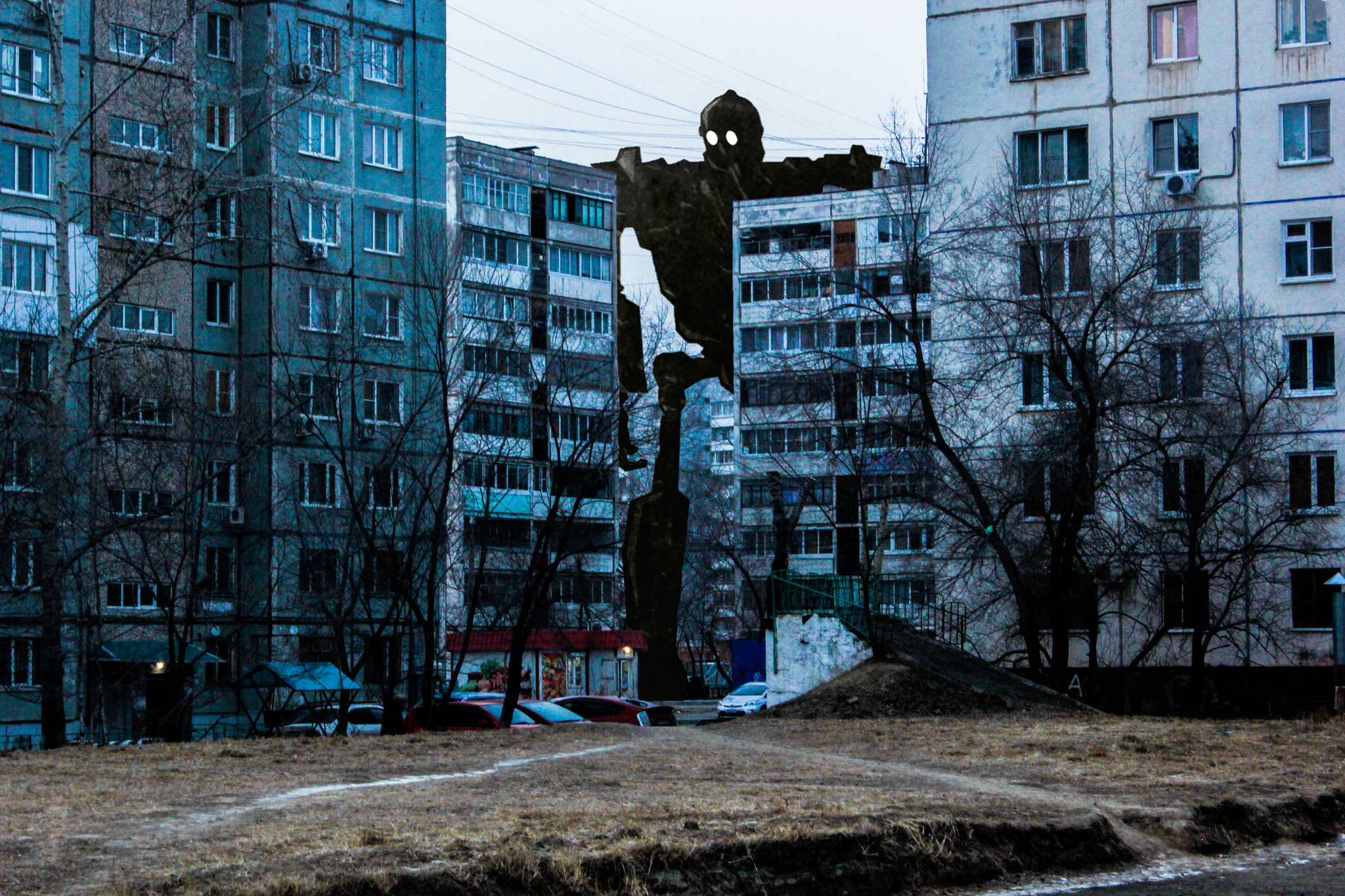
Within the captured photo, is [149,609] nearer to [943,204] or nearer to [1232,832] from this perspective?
[943,204]

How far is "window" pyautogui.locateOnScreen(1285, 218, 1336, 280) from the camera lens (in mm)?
46906

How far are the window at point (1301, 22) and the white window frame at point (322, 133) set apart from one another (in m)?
30.2

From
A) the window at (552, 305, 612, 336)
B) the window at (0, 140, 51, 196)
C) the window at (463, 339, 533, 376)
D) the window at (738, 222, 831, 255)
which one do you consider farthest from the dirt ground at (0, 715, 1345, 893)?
the window at (738, 222, 831, 255)

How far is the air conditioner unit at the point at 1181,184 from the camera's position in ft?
152

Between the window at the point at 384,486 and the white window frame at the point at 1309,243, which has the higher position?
the white window frame at the point at 1309,243

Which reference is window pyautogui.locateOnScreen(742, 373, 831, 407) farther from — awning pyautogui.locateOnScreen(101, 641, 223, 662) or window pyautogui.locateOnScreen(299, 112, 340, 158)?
awning pyautogui.locateOnScreen(101, 641, 223, 662)

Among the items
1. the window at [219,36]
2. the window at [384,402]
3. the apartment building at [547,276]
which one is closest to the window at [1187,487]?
the window at [384,402]

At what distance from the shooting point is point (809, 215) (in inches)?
3376

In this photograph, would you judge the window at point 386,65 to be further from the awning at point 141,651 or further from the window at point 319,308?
the awning at point 141,651

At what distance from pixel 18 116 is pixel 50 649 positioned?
3191 centimetres

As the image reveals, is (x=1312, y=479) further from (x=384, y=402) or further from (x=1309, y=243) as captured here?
(x=384, y=402)

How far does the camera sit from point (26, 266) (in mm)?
47500

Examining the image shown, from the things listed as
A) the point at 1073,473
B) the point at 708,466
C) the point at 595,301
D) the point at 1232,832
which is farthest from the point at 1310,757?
the point at 708,466

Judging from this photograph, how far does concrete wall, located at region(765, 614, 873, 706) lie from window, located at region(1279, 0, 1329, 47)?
2789 cm
